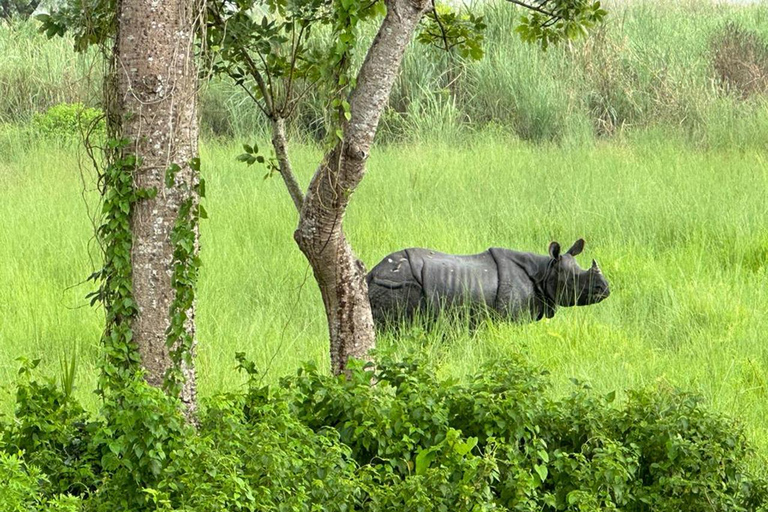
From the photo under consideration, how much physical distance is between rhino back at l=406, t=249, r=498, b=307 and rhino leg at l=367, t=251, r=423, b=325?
5 cm

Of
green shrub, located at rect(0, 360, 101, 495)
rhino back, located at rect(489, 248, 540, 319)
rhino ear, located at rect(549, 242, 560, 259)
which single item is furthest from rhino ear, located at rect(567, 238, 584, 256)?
green shrub, located at rect(0, 360, 101, 495)

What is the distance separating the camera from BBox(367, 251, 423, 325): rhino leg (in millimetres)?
7324

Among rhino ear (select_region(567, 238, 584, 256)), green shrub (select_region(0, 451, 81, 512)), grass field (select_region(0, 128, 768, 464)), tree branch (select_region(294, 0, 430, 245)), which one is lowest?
grass field (select_region(0, 128, 768, 464))

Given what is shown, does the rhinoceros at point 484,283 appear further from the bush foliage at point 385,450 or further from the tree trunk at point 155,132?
the tree trunk at point 155,132

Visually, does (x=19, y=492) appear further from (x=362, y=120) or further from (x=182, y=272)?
(x=362, y=120)

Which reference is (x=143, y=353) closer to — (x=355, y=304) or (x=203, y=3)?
(x=355, y=304)

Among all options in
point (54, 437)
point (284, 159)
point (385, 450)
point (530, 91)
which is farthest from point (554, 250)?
point (530, 91)

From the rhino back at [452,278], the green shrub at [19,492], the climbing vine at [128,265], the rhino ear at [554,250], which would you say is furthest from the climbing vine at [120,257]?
the rhino ear at [554,250]

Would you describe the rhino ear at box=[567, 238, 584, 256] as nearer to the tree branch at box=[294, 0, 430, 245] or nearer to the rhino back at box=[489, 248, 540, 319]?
the rhino back at box=[489, 248, 540, 319]

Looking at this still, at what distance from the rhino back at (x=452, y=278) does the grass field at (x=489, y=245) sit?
24 cm

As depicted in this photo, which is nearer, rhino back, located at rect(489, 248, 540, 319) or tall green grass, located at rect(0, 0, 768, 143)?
rhino back, located at rect(489, 248, 540, 319)

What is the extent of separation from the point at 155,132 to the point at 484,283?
3.33 metres

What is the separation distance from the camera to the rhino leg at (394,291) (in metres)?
7.32

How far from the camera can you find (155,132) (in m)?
4.60
